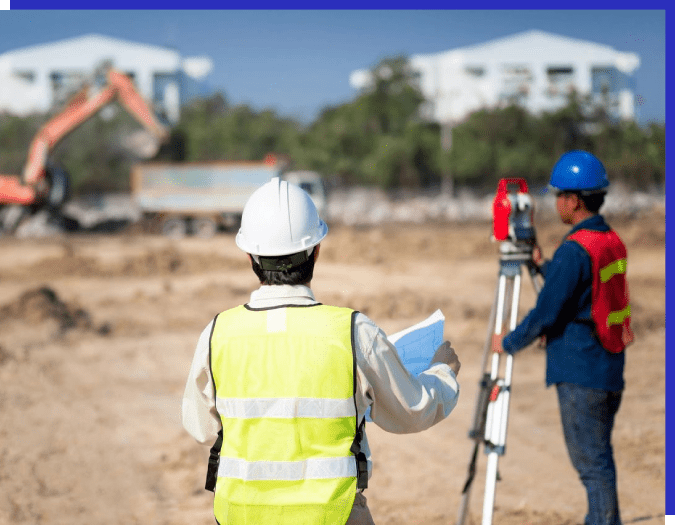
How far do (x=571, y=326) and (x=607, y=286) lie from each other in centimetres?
20

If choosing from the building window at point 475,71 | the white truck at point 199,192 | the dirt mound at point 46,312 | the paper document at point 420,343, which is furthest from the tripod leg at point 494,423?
the building window at point 475,71

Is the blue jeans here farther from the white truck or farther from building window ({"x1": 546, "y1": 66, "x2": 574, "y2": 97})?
building window ({"x1": 546, "y1": 66, "x2": 574, "y2": 97})

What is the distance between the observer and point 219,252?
16438 mm

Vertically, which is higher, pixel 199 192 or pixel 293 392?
pixel 199 192

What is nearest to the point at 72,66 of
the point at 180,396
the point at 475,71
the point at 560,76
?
the point at 475,71

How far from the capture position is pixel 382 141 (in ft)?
91.6

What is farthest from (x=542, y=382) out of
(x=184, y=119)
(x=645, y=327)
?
(x=184, y=119)

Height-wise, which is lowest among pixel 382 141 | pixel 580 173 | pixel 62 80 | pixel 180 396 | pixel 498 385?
pixel 180 396

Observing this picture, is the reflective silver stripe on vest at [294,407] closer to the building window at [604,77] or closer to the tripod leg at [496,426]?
the tripod leg at [496,426]

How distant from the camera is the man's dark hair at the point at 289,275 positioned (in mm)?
1789

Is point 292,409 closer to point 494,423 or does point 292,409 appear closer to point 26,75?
point 494,423

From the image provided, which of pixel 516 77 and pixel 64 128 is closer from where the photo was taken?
pixel 64 128

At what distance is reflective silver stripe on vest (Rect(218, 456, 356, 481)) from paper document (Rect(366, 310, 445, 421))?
0.83ft

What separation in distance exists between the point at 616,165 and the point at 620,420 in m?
20.0
